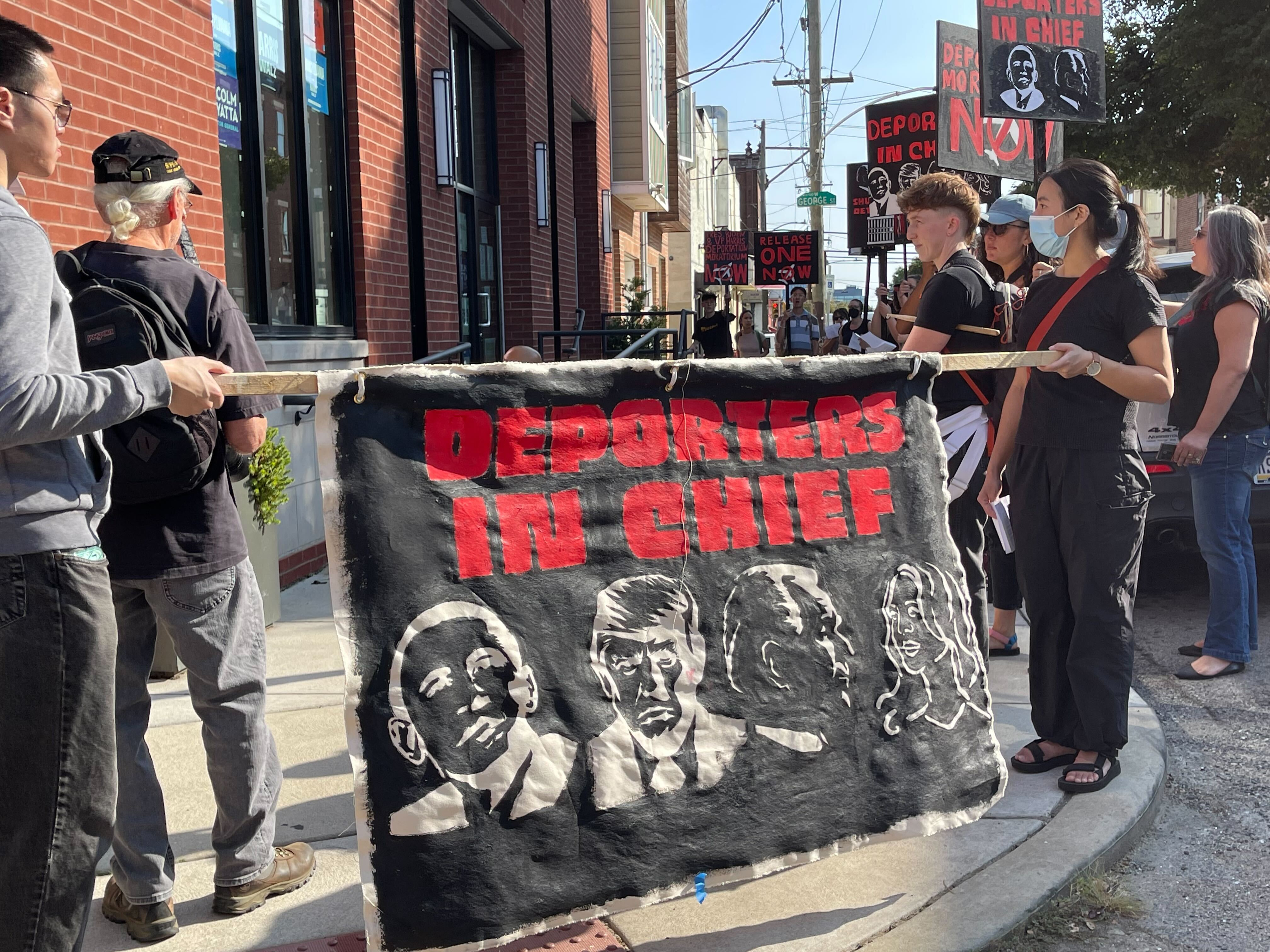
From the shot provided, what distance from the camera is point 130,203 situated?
116 inches

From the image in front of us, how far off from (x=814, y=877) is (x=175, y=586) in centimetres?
197

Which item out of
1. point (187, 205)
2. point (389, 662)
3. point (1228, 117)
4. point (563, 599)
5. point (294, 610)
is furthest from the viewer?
point (1228, 117)

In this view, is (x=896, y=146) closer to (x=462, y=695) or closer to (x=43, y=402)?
(x=462, y=695)

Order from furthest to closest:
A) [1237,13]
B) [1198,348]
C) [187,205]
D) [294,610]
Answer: [1237,13] < [294,610] < [1198,348] < [187,205]

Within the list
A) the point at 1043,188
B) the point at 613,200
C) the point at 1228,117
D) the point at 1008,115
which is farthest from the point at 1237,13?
the point at 1043,188

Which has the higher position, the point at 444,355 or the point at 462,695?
the point at 444,355

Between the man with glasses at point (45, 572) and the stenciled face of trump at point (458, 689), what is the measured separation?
59 cm

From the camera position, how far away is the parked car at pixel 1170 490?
6.26 meters

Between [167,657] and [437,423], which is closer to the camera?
[437,423]

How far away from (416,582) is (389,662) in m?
0.18

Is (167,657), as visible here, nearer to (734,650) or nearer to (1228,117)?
(734,650)

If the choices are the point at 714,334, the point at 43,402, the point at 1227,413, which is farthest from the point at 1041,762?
the point at 714,334

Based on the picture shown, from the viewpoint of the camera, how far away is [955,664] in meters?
3.20

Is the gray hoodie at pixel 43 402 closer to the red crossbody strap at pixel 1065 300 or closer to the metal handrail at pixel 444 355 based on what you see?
the red crossbody strap at pixel 1065 300
